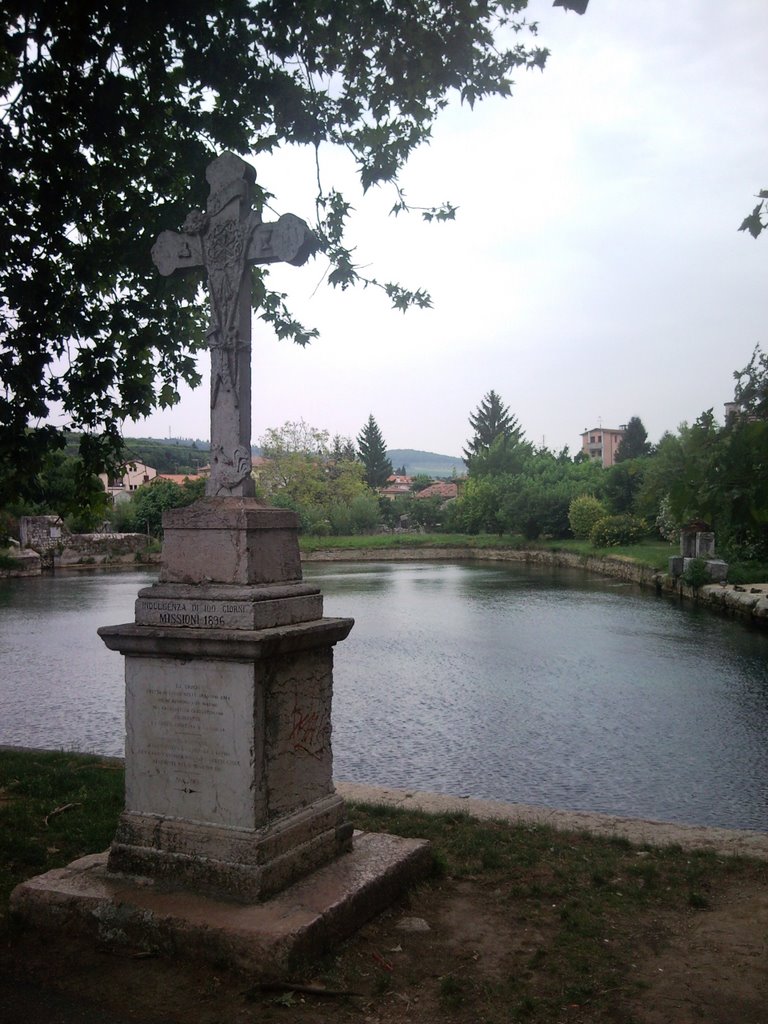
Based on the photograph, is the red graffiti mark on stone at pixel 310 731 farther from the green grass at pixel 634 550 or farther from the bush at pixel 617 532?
the bush at pixel 617 532

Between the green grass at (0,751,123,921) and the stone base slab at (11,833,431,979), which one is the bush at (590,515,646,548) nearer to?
the green grass at (0,751,123,921)

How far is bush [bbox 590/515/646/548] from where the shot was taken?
153ft

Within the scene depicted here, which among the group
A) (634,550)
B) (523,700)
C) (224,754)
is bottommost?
(523,700)

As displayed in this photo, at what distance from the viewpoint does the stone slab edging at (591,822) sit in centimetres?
618

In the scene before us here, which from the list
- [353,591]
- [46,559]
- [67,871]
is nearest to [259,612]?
[67,871]

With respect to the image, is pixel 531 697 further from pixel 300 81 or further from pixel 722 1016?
pixel 722 1016

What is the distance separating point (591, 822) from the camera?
665 centimetres

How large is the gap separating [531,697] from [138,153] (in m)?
9.53

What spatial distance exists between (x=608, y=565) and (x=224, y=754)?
38135 millimetres

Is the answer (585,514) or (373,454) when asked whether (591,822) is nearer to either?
(585,514)

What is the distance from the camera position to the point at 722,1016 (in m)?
3.71

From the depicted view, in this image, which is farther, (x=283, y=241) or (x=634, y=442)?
(x=634, y=442)

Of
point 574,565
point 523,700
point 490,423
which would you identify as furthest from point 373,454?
point 523,700

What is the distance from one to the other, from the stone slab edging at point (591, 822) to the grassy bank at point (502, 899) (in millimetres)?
223
